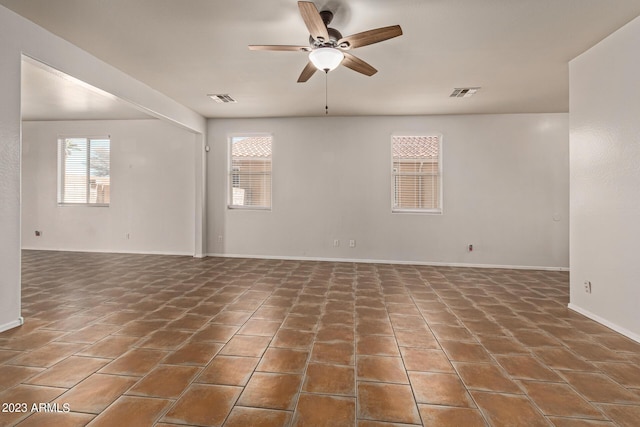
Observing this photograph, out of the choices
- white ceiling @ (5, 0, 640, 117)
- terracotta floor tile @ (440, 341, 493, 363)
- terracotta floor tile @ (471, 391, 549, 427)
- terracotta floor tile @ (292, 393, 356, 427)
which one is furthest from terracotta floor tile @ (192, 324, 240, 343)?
white ceiling @ (5, 0, 640, 117)

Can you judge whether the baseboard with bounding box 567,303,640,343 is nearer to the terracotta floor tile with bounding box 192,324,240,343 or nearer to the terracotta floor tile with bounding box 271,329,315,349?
the terracotta floor tile with bounding box 271,329,315,349

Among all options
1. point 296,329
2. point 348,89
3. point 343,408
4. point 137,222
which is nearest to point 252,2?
point 348,89

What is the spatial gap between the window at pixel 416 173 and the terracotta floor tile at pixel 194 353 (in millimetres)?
4447

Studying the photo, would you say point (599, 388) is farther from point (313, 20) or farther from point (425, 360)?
point (313, 20)

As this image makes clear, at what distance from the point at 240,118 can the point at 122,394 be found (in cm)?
555

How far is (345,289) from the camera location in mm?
4262

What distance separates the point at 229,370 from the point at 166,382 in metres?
0.39

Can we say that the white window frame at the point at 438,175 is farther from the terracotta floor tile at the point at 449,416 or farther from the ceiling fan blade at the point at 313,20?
the terracotta floor tile at the point at 449,416

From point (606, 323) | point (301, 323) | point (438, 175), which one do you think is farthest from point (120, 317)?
point (438, 175)

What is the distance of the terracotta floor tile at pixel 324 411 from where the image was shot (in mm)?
1643

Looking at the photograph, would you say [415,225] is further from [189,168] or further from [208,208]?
[189,168]

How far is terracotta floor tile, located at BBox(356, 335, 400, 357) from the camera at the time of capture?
8.04 ft

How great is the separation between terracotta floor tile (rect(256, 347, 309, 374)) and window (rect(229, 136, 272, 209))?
14.0ft

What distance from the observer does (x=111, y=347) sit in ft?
8.13
